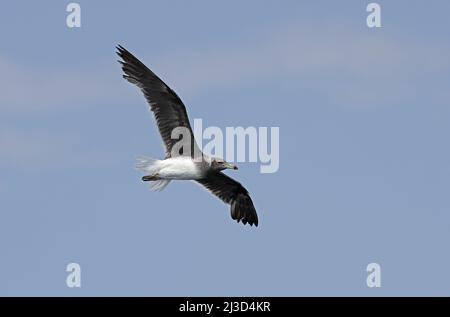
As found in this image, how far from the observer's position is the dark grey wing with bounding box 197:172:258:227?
97.8ft

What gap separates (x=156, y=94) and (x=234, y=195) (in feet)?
15.3

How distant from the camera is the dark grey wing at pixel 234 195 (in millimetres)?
29795

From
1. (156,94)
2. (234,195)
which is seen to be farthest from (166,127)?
(234,195)

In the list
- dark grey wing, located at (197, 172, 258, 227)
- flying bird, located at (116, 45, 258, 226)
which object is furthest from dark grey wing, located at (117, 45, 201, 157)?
dark grey wing, located at (197, 172, 258, 227)

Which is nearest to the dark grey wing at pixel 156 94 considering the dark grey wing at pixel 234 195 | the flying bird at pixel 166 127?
the flying bird at pixel 166 127

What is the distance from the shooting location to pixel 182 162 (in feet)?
88.9

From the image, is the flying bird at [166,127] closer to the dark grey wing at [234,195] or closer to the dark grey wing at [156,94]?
the dark grey wing at [156,94]

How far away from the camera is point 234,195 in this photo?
30.3 metres

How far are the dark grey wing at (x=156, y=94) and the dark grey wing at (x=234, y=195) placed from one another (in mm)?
2795

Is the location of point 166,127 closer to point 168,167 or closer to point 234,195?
point 168,167
